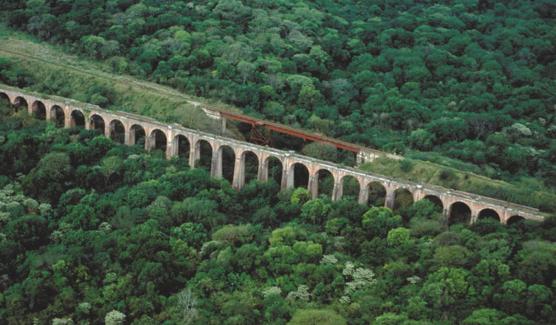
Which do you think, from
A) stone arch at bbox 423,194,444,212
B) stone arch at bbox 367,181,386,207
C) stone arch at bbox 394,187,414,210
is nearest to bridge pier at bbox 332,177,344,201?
stone arch at bbox 367,181,386,207

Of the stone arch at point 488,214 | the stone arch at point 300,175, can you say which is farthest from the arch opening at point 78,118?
the stone arch at point 488,214

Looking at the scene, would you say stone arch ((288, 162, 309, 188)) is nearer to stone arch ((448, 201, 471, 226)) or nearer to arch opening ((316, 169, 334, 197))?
arch opening ((316, 169, 334, 197))

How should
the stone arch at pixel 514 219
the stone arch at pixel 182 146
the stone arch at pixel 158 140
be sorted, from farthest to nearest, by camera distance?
the stone arch at pixel 158 140, the stone arch at pixel 182 146, the stone arch at pixel 514 219

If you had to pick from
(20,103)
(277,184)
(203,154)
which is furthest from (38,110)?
(277,184)

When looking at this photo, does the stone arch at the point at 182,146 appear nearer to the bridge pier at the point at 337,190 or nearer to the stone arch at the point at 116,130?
the stone arch at the point at 116,130

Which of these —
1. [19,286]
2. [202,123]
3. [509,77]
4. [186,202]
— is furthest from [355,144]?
[19,286]

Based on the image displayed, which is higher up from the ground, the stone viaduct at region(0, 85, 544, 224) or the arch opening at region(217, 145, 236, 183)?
the stone viaduct at region(0, 85, 544, 224)

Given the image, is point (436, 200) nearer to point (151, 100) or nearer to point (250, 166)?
point (250, 166)
